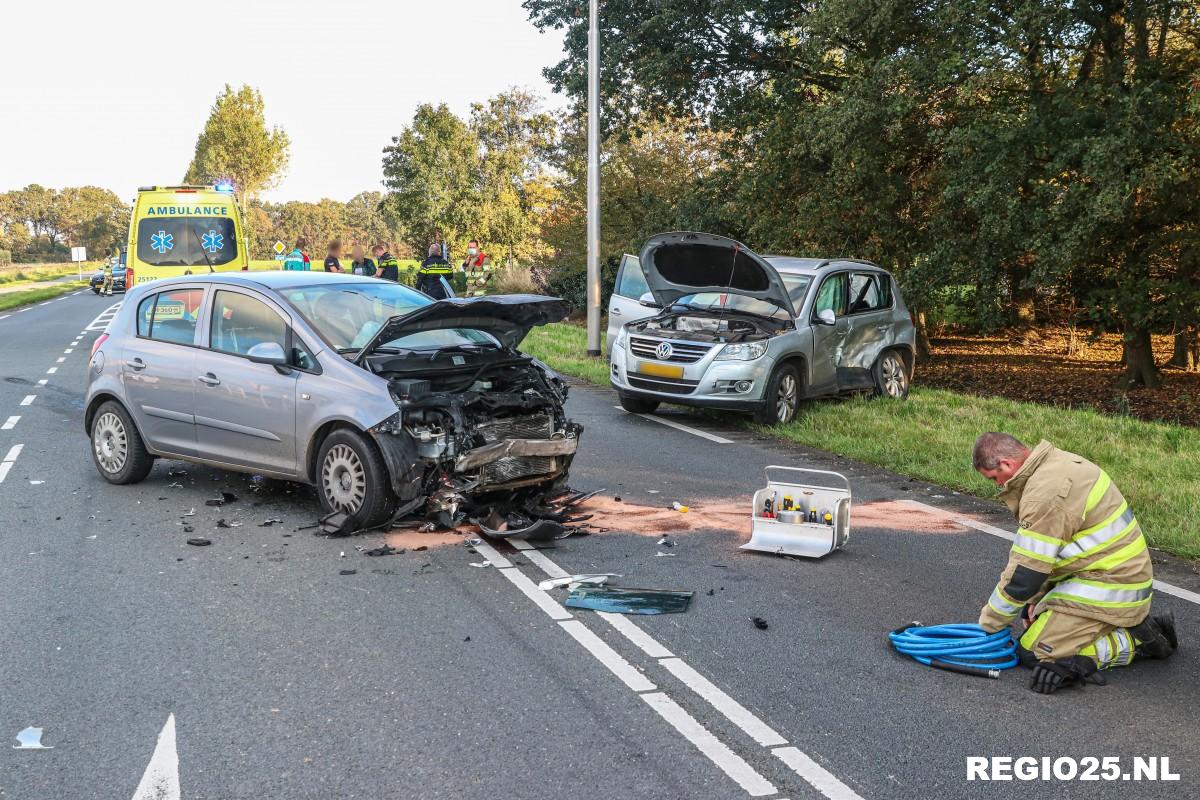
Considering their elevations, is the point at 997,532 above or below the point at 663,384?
below

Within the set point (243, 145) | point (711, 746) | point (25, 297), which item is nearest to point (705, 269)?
point (711, 746)

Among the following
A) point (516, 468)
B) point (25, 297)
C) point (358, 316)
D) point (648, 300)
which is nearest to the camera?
point (516, 468)

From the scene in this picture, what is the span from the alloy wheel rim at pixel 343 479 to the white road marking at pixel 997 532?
13.9 ft

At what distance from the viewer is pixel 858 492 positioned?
28.4ft

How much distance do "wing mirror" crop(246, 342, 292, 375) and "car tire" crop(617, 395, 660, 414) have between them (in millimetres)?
5766

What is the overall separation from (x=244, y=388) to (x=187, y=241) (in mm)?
13667

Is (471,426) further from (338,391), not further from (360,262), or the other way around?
(360,262)

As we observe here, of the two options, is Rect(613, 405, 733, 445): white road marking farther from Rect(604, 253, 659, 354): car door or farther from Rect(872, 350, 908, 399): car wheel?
Rect(872, 350, 908, 399): car wheel

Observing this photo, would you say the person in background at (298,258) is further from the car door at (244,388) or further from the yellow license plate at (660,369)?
the car door at (244,388)

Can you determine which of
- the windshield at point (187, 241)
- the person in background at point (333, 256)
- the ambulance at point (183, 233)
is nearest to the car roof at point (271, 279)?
the person in background at point (333, 256)

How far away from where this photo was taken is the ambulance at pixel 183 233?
1959 cm

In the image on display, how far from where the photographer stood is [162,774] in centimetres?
371

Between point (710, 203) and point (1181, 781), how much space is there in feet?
71.1

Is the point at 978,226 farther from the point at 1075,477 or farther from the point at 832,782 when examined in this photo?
the point at 832,782
